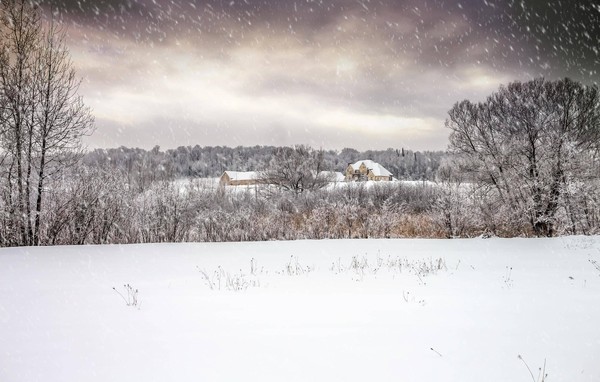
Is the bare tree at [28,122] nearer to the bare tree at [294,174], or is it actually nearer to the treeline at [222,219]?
the treeline at [222,219]

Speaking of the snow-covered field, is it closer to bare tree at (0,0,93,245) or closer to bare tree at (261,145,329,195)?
bare tree at (0,0,93,245)

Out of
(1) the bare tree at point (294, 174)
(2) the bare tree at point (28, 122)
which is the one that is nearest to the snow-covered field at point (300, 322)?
(2) the bare tree at point (28, 122)

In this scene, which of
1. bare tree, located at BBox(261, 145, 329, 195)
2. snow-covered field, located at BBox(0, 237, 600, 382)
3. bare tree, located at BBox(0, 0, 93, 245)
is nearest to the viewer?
snow-covered field, located at BBox(0, 237, 600, 382)

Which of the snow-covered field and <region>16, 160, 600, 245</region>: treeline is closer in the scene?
the snow-covered field

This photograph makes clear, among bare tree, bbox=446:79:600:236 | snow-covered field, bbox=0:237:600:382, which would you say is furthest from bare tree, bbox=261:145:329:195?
snow-covered field, bbox=0:237:600:382

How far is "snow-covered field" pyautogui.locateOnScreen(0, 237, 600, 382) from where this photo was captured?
381 centimetres

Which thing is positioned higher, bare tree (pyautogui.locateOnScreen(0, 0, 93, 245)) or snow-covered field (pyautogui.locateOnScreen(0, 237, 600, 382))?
bare tree (pyautogui.locateOnScreen(0, 0, 93, 245))

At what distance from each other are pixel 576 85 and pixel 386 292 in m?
16.8

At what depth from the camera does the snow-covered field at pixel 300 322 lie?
150 inches

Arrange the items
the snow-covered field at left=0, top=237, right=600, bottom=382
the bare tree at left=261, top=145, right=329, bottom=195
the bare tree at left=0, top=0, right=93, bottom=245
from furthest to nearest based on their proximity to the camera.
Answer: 1. the bare tree at left=261, top=145, right=329, bottom=195
2. the bare tree at left=0, top=0, right=93, bottom=245
3. the snow-covered field at left=0, top=237, right=600, bottom=382

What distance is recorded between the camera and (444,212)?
17922 millimetres

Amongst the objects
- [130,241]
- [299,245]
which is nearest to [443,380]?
[299,245]

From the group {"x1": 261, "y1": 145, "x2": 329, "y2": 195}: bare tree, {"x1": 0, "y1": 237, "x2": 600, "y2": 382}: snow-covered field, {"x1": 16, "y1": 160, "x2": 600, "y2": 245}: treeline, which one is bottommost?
{"x1": 0, "y1": 237, "x2": 600, "y2": 382}: snow-covered field

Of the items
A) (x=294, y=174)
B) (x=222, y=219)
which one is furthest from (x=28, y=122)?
(x=294, y=174)
